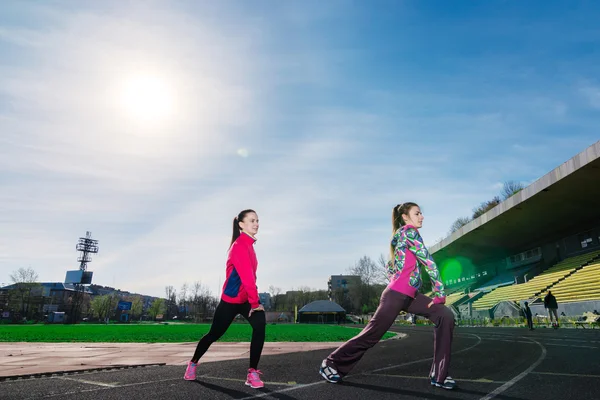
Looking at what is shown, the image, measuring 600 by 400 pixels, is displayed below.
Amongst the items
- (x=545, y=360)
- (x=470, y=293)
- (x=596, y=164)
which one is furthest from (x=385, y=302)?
(x=470, y=293)

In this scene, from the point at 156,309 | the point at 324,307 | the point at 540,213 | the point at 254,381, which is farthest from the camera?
the point at 156,309

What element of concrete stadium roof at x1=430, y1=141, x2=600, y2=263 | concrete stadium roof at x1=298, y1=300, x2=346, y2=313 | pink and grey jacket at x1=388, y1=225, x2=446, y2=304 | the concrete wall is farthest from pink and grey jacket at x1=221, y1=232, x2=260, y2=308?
concrete stadium roof at x1=298, y1=300, x2=346, y2=313

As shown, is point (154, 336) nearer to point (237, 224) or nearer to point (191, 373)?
Result: point (191, 373)

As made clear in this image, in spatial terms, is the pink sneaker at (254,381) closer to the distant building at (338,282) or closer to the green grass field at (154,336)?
the green grass field at (154,336)

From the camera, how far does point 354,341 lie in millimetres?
3863

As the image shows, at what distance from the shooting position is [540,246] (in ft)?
117

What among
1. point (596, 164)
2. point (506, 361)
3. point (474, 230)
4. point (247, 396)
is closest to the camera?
point (247, 396)

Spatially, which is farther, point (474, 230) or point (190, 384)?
point (474, 230)

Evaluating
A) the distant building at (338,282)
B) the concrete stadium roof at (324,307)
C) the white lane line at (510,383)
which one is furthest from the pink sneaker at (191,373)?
the distant building at (338,282)

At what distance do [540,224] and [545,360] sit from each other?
30742 millimetres

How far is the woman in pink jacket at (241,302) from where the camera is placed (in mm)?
3818

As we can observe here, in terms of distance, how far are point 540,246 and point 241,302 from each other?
1618 inches

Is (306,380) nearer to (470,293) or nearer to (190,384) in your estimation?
(190,384)

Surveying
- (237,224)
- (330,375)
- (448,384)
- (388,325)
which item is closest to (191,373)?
(330,375)
